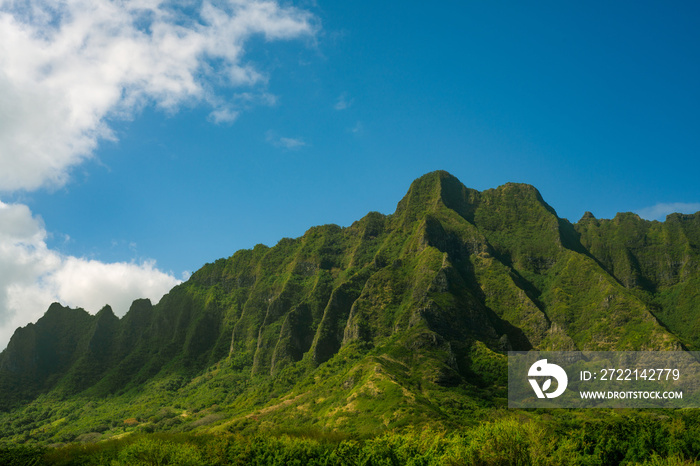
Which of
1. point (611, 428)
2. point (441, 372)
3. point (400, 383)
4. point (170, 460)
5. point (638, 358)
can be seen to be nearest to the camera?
point (170, 460)

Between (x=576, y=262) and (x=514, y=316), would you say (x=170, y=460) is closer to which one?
(x=514, y=316)

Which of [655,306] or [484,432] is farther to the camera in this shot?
[655,306]

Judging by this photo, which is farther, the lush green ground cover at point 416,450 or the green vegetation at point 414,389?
the green vegetation at point 414,389

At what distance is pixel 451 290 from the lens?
165000mm

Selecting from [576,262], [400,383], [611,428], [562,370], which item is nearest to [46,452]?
[400,383]

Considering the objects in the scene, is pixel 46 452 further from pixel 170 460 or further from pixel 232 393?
pixel 232 393

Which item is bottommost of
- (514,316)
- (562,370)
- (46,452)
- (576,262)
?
(46,452)

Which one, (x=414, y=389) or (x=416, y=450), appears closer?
(x=416, y=450)

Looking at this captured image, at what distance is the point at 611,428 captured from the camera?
7838 cm

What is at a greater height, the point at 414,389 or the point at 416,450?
the point at 414,389

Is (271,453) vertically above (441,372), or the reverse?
(441,372)

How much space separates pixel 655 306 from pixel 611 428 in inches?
5474

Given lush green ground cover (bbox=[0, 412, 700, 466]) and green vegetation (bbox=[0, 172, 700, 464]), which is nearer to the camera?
lush green ground cover (bbox=[0, 412, 700, 466])

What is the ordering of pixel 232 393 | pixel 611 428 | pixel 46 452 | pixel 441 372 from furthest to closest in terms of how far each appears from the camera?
pixel 232 393
pixel 441 372
pixel 611 428
pixel 46 452
